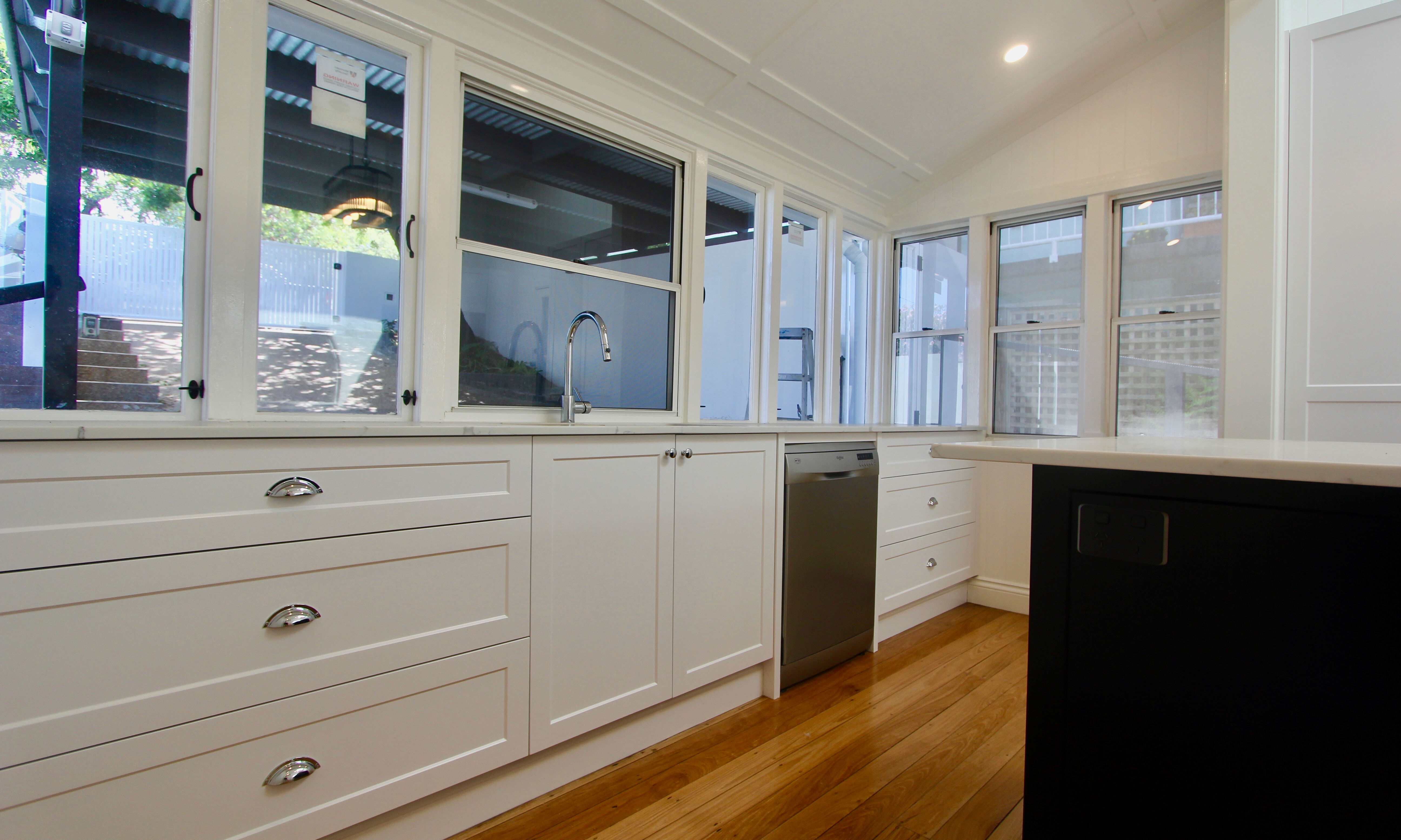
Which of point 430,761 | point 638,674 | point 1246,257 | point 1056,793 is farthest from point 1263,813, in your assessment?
point 1246,257

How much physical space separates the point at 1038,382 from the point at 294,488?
3.40m

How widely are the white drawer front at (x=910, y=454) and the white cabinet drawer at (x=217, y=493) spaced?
179cm

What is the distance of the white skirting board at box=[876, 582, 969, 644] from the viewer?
9.71ft

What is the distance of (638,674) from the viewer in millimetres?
1865

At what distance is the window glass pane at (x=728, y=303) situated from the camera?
2947 millimetres

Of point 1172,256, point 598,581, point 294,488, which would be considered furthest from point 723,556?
point 1172,256

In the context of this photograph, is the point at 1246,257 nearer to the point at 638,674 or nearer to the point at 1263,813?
the point at 1263,813

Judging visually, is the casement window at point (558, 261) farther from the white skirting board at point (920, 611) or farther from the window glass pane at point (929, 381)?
the window glass pane at point (929, 381)

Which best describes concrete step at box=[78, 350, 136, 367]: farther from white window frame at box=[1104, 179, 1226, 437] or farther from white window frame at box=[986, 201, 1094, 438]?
white window frame at box=[1104, 179, 1226, 437]

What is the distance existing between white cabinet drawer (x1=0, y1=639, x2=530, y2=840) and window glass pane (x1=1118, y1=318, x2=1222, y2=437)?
120 inches

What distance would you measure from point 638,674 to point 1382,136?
303 cm

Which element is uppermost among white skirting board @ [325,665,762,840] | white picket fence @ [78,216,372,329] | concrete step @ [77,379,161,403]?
white picket fence @ [78,216,372,329]

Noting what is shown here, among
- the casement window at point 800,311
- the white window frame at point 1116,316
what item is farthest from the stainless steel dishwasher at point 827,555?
the white window frame at point 1116,316

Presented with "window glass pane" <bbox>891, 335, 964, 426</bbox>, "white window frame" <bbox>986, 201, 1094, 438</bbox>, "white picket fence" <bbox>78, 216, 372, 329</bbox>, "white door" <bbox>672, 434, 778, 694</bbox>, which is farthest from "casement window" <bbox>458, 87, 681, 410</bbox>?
"white window frame" <bbox>986, 201, 1094, 438</bbox>
